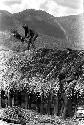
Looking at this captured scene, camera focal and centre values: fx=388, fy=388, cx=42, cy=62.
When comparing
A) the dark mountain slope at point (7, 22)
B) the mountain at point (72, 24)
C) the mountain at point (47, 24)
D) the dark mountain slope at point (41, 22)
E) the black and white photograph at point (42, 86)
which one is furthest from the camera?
the mountain at point (72, 24)

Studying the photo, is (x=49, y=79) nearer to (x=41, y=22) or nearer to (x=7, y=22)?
(x=7, y=22)

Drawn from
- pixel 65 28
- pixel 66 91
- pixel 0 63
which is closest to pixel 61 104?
pixel 66 91

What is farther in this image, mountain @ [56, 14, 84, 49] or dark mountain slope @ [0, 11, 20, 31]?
mountain @ [56, 14, 84, 49]

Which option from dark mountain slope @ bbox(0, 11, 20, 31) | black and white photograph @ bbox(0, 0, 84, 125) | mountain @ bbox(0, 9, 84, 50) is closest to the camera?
black and white photograph @ bbox(0, 0, 84, 125)

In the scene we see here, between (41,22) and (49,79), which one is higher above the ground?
(41,22)

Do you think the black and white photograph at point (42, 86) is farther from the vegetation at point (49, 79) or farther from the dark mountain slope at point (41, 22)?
the dark mountain slope at point (41, 22)

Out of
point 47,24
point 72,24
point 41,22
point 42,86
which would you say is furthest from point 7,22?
point 42,86

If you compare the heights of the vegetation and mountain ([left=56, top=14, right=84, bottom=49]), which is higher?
mountain ([left=56, top=14, right=84, bottom=49])

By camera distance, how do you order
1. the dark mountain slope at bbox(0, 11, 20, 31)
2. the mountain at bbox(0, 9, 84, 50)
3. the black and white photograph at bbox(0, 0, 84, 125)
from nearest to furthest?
the black and white photograph at bbox(0, 0, 84, 125) → the dark mountain slope at bbox(0, 11, 20, 31) → the mountain at bbox(0, 9, 84, 50)

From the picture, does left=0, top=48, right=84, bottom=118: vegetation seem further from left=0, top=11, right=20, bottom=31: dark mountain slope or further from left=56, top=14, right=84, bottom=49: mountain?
left=56, top=14, right=84, bottom=49: mountain

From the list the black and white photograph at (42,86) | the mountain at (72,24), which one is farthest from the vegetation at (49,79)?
the mountain at (72,24)

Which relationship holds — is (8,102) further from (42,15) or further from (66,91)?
(42,15)

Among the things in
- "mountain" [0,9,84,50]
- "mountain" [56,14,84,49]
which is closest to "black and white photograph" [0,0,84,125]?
"mountain" [0,9,84,50]

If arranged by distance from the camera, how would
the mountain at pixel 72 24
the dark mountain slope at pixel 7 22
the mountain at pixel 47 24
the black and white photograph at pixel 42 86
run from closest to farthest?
1. the black and white photograph at pixel 42 86
2. the dark mountain slope at pixel 7 22
3. the mountain at pixel 47 24
4. the mountain at pixel 72 24
